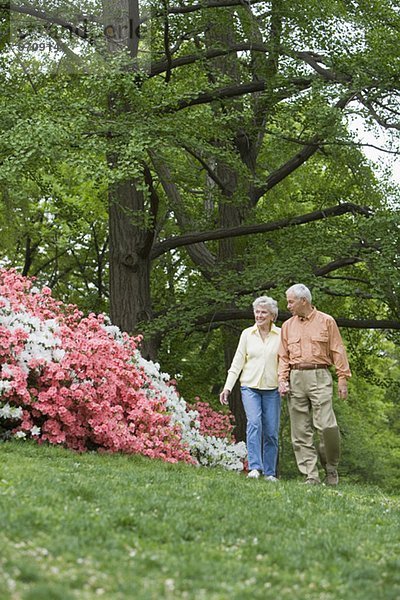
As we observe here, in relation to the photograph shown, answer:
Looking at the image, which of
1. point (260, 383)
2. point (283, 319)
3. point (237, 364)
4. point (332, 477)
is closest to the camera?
point (260, 383)

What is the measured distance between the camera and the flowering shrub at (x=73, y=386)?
9.60 metres

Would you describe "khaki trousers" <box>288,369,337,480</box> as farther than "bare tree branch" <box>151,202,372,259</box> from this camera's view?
No

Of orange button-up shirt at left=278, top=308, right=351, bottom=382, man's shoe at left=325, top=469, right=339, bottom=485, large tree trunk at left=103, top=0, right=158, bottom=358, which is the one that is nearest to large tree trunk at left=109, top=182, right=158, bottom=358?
large tree trunk at left=103, top=0, right=158, bottom=358

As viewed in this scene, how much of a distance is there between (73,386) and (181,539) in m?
4.63

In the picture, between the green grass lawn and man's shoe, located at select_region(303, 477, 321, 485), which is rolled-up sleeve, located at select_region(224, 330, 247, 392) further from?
the green grass lawn

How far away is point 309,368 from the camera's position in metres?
9.32

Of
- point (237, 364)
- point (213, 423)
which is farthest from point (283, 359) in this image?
point (213, 423)

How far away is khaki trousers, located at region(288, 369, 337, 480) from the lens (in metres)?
9.27

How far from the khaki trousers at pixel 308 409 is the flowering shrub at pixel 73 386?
1747mm

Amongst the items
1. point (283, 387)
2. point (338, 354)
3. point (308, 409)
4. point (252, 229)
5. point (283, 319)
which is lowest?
point (308, 409)

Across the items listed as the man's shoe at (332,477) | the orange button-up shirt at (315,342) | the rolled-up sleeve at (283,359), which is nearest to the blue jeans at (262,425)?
the rolled-up sleeve at (283,359)

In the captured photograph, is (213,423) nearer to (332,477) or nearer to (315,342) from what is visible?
(332,477)

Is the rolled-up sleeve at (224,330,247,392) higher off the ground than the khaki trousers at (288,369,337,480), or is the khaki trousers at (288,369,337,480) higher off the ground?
the rolled-up sleeve at (224,330,247,392)

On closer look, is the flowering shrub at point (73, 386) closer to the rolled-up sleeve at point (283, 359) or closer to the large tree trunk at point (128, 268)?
the rolled-up sleeve at point (283, 359)
